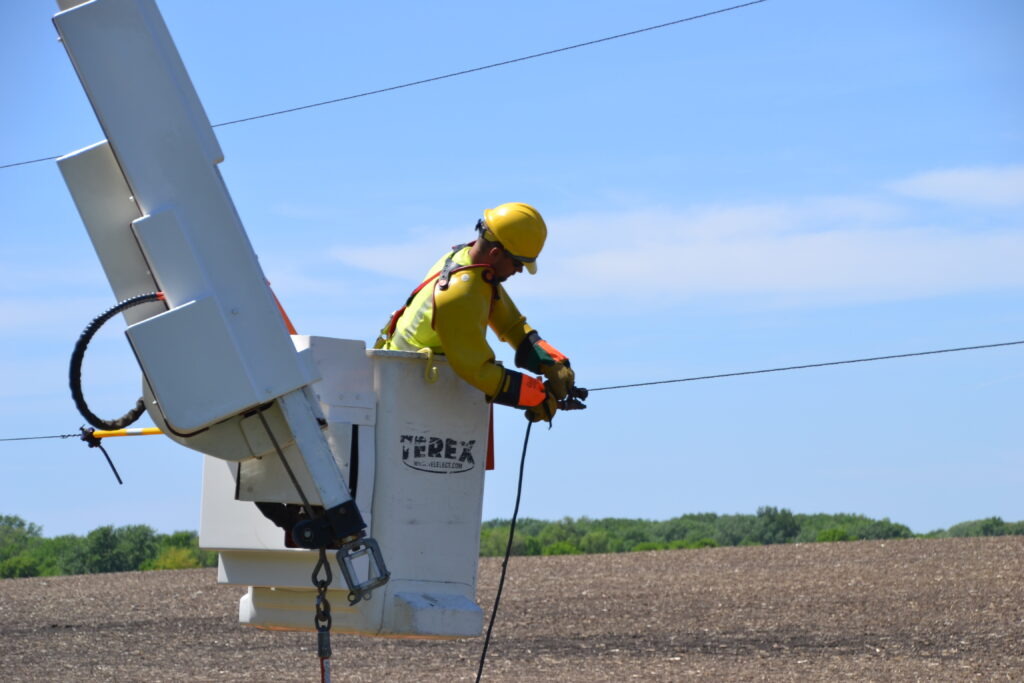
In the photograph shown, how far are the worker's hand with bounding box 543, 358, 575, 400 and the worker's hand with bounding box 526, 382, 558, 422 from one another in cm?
3

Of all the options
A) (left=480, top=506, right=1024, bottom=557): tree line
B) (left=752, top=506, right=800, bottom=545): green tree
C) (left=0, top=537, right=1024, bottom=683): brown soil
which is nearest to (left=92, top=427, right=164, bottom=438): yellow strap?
(left=0, top=537, right=1024, bottom=683): brown soil

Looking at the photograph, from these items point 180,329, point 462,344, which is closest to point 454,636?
point 462,344

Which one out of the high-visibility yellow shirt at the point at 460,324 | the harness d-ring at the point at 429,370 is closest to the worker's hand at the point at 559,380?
→ the high-visibility yellow shirt at the point at 460,324

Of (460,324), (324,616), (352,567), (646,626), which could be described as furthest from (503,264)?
(646,626)

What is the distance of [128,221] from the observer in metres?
4.11

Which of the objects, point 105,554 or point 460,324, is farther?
point 105,554

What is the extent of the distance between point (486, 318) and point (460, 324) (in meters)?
0.13

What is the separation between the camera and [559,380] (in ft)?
16.6

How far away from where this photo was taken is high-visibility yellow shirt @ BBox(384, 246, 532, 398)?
464 cm

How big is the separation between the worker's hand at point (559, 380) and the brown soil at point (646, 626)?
2.83 m

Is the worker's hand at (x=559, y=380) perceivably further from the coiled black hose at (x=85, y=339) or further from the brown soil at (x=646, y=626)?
the brown soil at (x=646, y=626)

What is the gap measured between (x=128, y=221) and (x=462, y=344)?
125cm

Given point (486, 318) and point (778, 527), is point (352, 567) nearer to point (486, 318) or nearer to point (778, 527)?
point (486, 318)

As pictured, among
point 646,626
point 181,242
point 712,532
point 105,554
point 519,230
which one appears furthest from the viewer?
point 712,532
